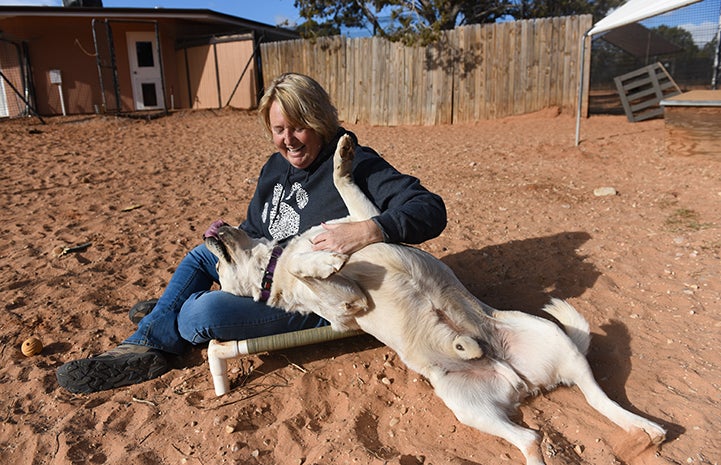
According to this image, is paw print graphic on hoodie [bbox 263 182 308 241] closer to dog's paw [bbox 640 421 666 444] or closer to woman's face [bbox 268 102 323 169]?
woman's face [bbox 268 102 323 169]

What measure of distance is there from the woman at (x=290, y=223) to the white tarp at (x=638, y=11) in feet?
16.1

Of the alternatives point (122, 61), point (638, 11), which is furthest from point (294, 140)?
point (122, 61)

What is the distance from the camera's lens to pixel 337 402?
2506 millimetres

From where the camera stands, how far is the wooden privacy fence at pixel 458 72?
33.8ft

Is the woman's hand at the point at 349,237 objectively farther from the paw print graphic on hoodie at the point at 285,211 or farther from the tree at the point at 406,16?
the tree at the point at 406,16

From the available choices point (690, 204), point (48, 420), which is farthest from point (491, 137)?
point (48, 420)

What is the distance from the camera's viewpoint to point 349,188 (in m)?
2.62

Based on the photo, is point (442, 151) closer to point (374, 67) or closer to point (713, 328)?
point (374, 67)

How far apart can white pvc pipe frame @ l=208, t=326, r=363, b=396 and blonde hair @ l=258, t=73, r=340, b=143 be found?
110cm

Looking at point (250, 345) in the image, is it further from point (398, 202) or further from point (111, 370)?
point (398, 202)

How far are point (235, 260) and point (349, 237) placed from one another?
0.82 m

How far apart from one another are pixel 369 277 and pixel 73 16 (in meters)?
15.7

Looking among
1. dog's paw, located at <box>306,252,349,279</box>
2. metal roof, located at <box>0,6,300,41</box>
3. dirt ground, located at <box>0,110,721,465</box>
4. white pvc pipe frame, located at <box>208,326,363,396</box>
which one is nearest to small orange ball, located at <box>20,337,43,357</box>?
dirt ground, located at <box>0,110,721,465</box>

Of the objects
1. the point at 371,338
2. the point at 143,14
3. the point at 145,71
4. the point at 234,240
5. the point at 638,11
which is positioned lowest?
the point at 371,338
